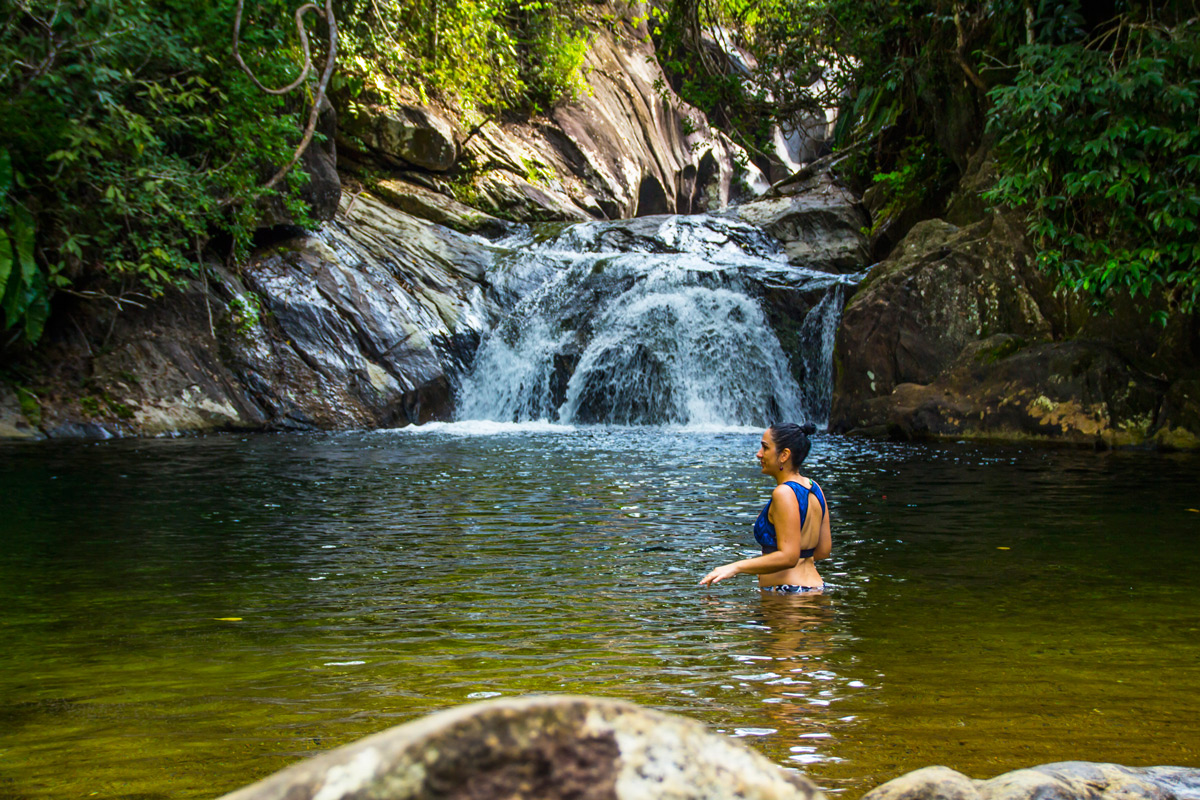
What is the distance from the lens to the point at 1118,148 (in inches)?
378

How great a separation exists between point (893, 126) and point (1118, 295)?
27.3 feet

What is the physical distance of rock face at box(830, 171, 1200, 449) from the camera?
38.6 ft

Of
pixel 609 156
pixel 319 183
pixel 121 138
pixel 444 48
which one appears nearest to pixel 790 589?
pixel 121 138

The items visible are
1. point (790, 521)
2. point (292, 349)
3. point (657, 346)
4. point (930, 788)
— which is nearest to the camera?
point (930, 788)

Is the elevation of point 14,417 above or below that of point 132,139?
below

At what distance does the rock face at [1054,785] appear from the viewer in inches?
77.5

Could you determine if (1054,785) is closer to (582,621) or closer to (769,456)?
(582,621)

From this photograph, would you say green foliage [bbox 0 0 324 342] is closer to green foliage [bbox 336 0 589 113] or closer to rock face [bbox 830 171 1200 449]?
green foliage [bbox 336 0 589 113]

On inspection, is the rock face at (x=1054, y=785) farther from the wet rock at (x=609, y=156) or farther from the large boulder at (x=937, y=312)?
the wet rock at (x=609, y=156)

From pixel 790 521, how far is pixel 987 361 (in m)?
9.41

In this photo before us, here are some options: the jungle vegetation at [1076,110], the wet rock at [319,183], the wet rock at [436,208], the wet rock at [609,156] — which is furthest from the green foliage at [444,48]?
the jungle vegetation at [1076,110]

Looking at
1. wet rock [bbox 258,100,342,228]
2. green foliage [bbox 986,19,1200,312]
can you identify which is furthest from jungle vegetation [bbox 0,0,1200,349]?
wet rock [bbox 258,100,342,228]

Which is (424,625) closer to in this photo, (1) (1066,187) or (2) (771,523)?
(2) (771,523)

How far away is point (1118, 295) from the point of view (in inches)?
495
